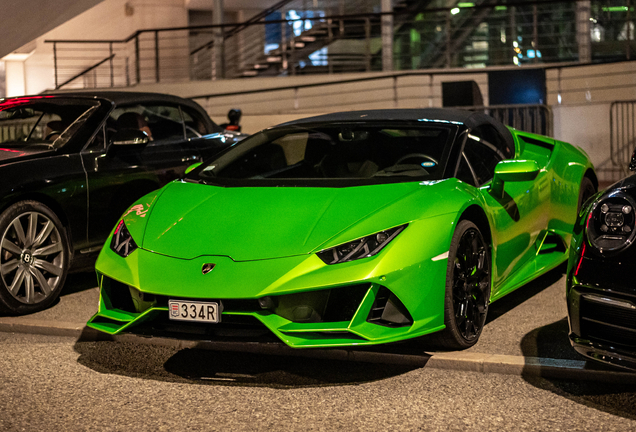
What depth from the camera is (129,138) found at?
6.29 meters

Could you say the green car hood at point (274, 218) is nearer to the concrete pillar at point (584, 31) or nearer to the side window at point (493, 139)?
the side window at point (493, 139)

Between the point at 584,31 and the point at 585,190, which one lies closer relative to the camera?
the point at 585,190

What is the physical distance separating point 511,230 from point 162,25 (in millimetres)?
20190

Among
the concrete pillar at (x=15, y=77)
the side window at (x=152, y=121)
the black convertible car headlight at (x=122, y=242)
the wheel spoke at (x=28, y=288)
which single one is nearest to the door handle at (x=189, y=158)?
the side window at (x=152, y=121)

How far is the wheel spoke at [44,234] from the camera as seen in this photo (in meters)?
5.62

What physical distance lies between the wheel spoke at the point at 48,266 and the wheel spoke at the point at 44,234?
115 millimetres

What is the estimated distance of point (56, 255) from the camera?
578cm

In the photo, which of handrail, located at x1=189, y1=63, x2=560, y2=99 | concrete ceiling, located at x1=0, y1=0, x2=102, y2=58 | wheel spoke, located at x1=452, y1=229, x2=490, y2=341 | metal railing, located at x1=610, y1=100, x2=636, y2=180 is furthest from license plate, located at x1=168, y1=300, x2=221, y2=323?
handrail, located at x1=189, y1=63, x2=560, y2=99

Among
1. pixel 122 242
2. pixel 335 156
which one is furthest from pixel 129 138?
A: pixel 122 242

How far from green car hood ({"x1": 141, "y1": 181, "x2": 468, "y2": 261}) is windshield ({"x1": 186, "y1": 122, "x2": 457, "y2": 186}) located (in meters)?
0.21

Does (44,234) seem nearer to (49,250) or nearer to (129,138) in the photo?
(49,250)

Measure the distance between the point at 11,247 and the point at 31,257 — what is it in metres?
0.17

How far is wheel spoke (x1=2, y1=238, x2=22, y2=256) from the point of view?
540 centimetres

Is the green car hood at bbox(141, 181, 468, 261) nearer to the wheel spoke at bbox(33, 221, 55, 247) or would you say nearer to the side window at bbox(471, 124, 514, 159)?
the side window at bbox(471, 124, 514, 159)
